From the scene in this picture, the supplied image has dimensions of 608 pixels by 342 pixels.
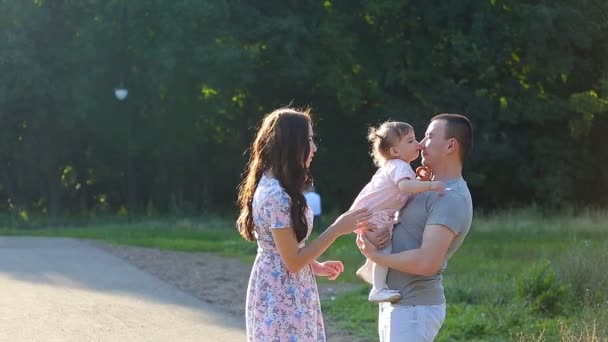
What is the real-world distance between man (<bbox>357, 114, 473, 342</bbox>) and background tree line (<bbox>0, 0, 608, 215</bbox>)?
101 ft

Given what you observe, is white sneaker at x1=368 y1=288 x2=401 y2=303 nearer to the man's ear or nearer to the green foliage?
the man's ear

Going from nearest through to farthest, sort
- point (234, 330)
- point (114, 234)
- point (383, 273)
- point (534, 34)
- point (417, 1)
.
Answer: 1. point (383, 273)
2. point (234, 330)
3. point (114, 234)
4. point (534, 34)
5. point (417, 1)

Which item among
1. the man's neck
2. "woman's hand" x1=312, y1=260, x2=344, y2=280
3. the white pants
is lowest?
the white pants

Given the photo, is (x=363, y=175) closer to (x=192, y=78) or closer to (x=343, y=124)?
(x=343, y=124)

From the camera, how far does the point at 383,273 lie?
4961 millimetres

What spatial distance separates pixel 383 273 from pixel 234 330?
19.0ft

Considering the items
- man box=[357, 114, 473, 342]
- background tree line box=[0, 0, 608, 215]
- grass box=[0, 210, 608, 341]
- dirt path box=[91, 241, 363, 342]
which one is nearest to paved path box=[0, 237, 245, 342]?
dirt path box=[91, 241, 363, 342]

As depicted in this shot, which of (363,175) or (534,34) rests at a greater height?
(534,34)

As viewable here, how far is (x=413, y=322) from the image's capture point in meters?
4.85

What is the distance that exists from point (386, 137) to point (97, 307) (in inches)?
295

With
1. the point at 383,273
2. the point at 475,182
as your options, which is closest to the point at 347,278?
the point at 383,273

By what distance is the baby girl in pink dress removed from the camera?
4.89 m

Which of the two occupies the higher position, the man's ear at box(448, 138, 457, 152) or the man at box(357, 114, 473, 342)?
the man's ear at box(448, 138, 457, 152)

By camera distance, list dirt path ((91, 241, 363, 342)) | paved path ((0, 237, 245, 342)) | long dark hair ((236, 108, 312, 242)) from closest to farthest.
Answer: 1. long dark hair ((236, 108, 312, 242))
2. paved path ((0, 237, 245, 342))
3. dirt path ((91, 241, 363, 342))
